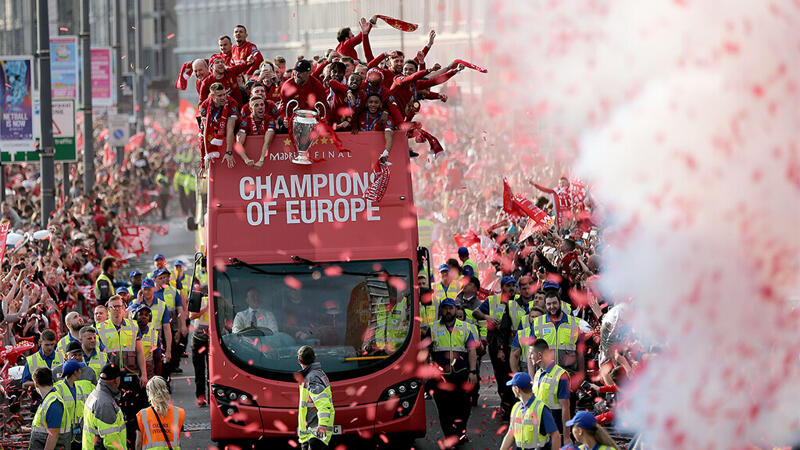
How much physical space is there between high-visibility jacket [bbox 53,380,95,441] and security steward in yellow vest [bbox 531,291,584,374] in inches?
178

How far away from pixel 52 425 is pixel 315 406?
2188mm

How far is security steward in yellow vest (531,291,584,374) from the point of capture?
45.9ft

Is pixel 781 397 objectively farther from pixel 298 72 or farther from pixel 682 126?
pixel 298 72

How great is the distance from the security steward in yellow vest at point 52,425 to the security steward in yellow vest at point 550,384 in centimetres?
398

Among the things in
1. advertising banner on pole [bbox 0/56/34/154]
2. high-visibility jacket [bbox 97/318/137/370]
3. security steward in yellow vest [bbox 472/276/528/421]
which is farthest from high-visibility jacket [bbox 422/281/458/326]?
advertising banner on pole [bbox 0/56/34/154]

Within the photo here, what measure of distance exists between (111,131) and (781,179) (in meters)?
31.8

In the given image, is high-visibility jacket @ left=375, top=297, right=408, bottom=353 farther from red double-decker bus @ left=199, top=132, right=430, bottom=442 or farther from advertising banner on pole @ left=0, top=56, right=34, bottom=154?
advertising banner on pole @ left=0, top=56, right=34, bottom=154

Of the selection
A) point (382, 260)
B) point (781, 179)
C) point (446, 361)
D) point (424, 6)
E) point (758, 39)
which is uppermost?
point (424, 6)

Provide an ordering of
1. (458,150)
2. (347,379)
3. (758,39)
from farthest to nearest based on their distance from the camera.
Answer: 1. (458,150)
2. (347,379)
3. (758,39)

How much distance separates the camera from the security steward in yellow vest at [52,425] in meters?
11.7

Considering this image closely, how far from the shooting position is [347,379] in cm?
1315

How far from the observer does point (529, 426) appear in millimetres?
11148

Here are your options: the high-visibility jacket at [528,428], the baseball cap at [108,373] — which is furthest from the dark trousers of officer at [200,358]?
the high-visibility jacket at [528,428]

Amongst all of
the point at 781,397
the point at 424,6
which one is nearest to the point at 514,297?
the point at 781,397
